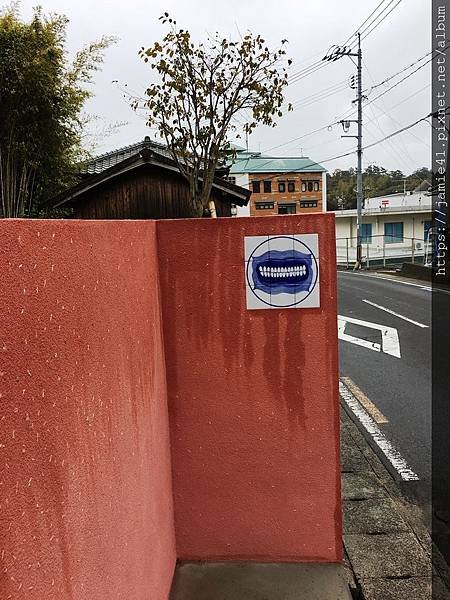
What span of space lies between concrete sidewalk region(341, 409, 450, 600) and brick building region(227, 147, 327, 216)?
34.8 m

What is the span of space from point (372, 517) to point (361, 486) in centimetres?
53

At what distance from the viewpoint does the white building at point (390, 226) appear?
1204 inches

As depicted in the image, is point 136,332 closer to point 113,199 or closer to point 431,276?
point 113,199

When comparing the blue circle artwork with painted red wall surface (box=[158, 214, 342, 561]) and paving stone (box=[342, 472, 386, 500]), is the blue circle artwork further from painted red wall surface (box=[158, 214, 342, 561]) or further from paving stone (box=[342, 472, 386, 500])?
paving stone (box=[342, 472, 386, 500])

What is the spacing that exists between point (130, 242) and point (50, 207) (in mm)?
5445

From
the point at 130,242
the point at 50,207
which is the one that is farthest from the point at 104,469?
the point at 50,207

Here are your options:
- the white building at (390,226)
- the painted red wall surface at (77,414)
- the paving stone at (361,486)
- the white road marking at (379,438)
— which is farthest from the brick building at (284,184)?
the painted red wall surface at (77,414)

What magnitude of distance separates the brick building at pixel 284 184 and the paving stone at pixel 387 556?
3561cm

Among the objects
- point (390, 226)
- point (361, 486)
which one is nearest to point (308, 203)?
point (390, 226)

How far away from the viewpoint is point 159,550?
272 cm

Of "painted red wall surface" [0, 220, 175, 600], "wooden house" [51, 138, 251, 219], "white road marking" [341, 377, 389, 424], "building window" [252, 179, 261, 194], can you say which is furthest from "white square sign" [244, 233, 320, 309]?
"building window" [252, 179, 261, 194]

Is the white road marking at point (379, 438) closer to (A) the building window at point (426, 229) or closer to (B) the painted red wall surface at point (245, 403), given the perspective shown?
(B) the painted red wall surface at point (245, 403)

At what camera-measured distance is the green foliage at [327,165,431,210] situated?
4891 cm

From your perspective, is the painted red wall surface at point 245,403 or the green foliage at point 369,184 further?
the green foliage at point 369,184
